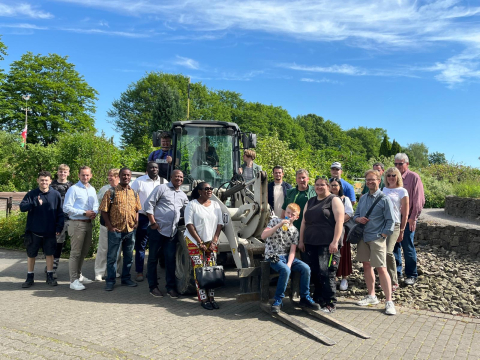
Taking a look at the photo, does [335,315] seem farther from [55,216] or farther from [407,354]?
[55,216]

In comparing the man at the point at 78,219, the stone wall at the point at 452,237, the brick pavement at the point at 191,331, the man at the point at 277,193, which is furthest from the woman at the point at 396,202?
the man at the point at 78,219

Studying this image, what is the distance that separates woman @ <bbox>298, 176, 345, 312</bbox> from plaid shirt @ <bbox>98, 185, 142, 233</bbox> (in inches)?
116

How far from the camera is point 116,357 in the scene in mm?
4281

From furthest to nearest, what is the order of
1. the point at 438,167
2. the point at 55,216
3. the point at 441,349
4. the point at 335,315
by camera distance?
the point at 438,167 → the point at 55,216 → the point at 335,315 → the point at 441,349

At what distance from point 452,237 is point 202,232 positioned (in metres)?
6.31

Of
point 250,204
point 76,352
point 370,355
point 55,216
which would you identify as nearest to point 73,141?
point 55,216

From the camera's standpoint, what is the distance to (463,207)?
13688 millimetres

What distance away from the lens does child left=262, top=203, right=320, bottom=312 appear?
567 centimetres

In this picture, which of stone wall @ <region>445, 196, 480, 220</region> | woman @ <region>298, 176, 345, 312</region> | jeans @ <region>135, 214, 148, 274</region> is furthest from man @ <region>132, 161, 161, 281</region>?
stone wall @ <region>445, 196, 480, 220</region>

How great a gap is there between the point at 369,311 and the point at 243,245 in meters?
1.97

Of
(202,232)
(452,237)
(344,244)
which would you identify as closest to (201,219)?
(202,232)

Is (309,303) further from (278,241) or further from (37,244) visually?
(37,244)

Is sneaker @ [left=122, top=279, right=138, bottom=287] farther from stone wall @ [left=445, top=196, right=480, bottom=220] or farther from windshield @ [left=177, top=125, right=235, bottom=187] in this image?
stone wall @ [left=445, top=196, right=480, bottom=220]

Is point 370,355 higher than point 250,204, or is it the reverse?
point 250,204
